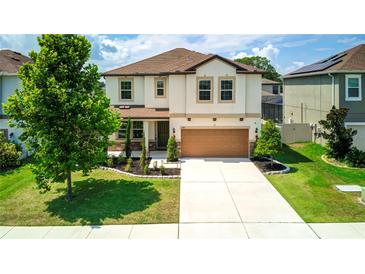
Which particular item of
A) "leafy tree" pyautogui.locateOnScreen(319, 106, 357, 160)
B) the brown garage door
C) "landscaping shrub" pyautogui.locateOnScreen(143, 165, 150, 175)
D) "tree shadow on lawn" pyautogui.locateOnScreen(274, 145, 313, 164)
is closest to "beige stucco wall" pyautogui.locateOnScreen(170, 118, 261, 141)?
the brown garage door

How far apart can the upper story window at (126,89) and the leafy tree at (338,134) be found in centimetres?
1064

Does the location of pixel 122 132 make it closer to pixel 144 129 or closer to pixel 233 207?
pixel 144 129

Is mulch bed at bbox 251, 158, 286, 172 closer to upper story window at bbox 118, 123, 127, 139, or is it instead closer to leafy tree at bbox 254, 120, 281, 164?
leafy tree at bbox 254, 120, 281, 164

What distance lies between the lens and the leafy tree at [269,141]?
50.6 ft

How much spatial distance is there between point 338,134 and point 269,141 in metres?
3.76

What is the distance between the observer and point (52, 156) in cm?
1066

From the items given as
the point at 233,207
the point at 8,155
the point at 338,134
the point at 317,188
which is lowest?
the point at 233,207

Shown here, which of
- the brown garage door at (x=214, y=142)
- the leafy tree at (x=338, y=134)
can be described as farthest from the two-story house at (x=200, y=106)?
the leafy tree at (x=338, y=134)

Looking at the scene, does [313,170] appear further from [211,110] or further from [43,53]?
[43,53]

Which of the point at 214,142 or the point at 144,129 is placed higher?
the point at 144,129

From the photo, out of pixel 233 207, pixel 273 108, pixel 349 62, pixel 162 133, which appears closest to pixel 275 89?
pixel 273 108

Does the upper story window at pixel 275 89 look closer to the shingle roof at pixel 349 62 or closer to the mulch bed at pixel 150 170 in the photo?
the shingle roof at pixel 349 62

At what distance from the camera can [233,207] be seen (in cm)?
1088

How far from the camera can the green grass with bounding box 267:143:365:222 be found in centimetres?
1025
